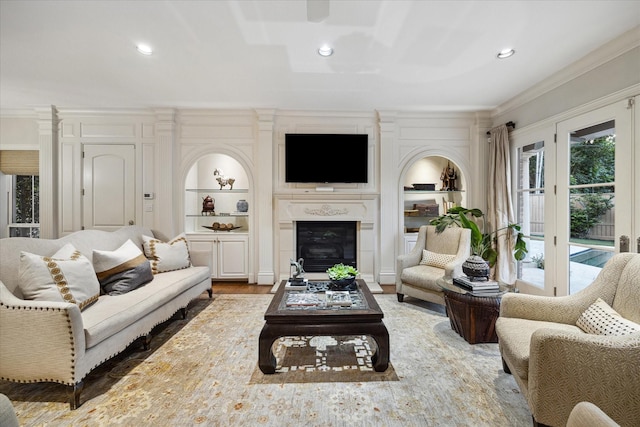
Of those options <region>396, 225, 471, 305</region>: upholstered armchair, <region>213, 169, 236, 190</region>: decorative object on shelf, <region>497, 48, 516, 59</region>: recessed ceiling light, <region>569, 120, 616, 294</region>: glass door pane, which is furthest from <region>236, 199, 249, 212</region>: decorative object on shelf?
<region>569, 120, 616, 294</region>: glass door pane

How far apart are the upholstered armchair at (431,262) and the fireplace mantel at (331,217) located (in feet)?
2.87

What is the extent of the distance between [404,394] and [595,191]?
2.66m

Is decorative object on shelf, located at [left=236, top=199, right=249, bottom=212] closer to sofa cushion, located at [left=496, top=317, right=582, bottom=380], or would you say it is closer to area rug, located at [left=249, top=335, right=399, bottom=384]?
area rug, located at [left=249, top=335, right=399, bottom=384]

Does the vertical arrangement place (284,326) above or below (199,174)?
below

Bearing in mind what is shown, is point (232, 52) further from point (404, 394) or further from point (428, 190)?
point (428, 190)

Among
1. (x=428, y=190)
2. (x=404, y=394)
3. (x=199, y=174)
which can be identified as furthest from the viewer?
(x=199, y=174)

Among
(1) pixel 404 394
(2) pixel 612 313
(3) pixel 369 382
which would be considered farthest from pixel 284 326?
(2) pixel 612 313

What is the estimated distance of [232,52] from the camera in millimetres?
2852

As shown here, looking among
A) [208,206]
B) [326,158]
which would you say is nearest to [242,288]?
[208,206]

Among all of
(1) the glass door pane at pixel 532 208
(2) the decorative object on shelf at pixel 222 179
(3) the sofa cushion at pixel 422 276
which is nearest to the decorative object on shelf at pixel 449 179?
(1) the glass door pane at pixel 532 208

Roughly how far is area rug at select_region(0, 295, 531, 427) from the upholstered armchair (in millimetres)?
762

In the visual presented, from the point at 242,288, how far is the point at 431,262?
2586 millimetres

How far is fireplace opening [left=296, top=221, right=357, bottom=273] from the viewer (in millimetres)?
4754

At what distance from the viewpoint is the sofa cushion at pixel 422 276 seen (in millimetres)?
3336
